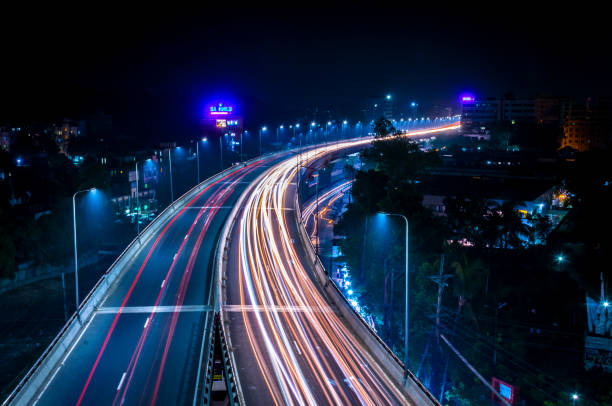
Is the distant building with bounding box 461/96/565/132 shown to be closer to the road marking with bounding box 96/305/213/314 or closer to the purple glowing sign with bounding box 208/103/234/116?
the purple glowing sign with bounding box 208/103/234/116

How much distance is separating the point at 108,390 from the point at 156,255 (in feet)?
46.3

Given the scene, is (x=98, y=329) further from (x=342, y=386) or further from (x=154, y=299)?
(x=342, y=386)

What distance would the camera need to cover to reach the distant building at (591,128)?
121062mm

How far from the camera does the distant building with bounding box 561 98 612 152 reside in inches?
4766

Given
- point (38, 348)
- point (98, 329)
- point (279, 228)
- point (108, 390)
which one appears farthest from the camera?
point (279, 228)

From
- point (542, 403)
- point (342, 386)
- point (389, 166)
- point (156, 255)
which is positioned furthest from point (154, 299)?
point (389, 166)

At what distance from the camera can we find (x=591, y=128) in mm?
121062

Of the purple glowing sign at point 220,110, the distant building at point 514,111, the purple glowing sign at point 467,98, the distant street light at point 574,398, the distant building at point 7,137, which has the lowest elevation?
the distant street light at point 574,398

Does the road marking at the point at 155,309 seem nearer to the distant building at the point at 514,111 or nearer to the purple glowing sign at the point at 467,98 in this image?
the distant building at the point at 514,111

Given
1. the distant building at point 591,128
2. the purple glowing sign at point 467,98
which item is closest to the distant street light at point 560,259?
the distant building at point 591,128

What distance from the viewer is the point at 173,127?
122 meters

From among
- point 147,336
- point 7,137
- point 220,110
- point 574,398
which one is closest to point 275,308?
point 147,336

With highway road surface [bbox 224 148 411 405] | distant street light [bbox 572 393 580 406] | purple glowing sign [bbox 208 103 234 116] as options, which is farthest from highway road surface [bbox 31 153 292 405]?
purple glowing sign [bbox 208 103 234 116]

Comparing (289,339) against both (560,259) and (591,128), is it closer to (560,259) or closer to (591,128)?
(560,259)
